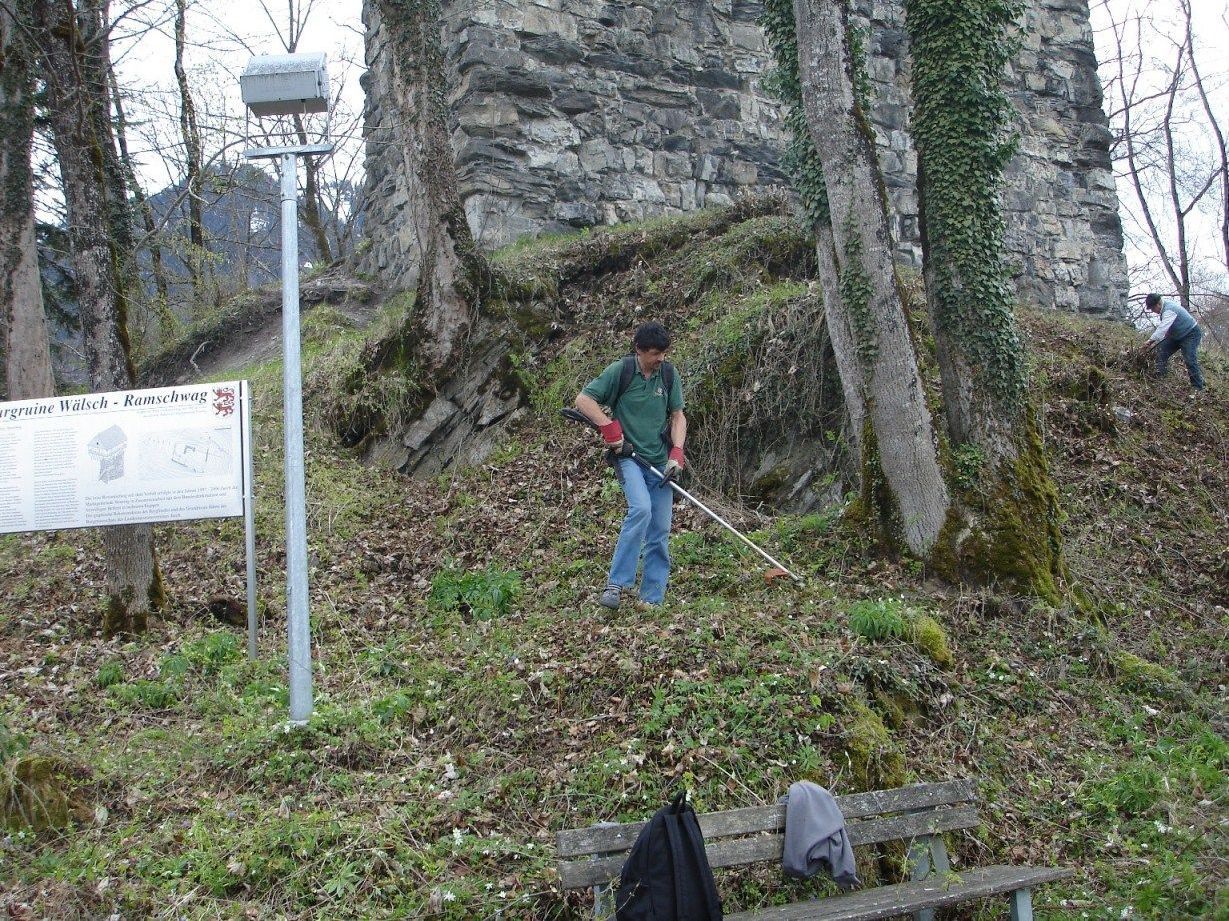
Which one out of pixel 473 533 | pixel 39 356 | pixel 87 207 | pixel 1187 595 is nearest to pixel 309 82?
pixel 87 207

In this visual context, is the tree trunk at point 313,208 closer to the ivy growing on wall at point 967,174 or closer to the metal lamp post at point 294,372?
the ivy growing on wall at point 967,174

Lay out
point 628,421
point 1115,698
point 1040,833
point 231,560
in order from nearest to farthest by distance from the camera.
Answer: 1. point 1040,833
2. point 1115,698
3. point 628,421
4. point 231,560

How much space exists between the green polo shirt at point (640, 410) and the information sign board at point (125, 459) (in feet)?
7.94

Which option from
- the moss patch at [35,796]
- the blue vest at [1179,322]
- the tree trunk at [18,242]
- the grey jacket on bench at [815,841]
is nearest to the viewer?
→ the grey jacket on bench at [815,841]

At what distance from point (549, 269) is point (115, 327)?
16.9ft

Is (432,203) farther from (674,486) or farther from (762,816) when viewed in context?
(762,816)

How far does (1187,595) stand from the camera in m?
8.34

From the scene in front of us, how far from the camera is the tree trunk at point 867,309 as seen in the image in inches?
300

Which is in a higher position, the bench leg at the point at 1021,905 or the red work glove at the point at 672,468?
the red work glove at the point at 672,468

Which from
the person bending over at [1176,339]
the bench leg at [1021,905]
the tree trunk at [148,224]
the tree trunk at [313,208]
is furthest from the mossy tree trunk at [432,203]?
the tree trunk at [313,208]

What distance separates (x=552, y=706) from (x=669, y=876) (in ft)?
6.61

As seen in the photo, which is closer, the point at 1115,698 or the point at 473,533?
the point at 1115,698

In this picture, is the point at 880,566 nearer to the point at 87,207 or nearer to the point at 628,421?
the point at 628,421

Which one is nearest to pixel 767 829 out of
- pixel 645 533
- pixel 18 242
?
pixel 645 533
